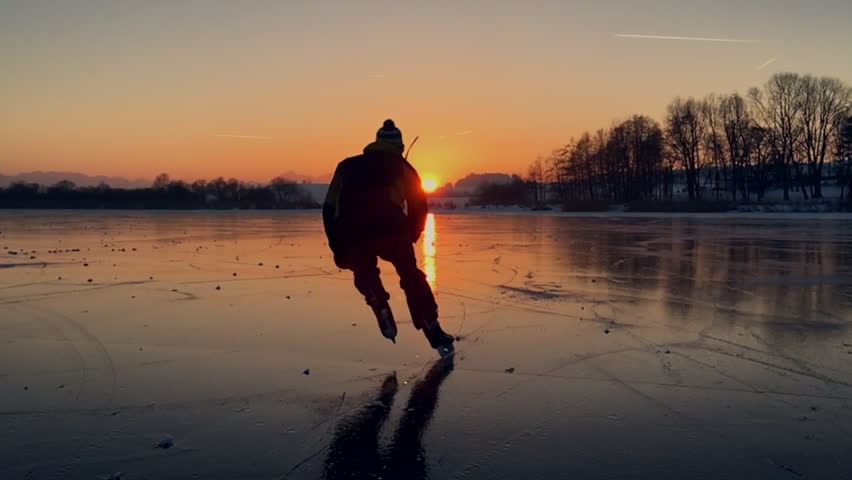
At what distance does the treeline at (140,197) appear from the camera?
9706 centimetres

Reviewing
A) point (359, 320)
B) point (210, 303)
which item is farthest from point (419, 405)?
point (210, 303)

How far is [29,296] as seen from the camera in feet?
26.5

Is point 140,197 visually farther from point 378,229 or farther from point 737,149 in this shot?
point 378,229

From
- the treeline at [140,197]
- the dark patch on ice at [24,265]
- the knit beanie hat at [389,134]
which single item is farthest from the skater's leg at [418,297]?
the treeline at [140,197]

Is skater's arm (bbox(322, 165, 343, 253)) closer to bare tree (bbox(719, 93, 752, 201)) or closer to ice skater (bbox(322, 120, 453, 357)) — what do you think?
ice skater (bbox(322, 120, 453, 357))

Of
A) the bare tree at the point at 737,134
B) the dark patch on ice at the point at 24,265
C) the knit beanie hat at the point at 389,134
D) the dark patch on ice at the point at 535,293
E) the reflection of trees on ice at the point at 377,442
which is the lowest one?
the dark patch on ice at the point at 535,293

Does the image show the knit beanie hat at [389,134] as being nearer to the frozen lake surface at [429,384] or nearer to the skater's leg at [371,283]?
the skater's leg at [371,283]

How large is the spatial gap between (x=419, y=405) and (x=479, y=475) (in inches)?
38.4

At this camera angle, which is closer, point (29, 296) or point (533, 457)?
point (533, 457)

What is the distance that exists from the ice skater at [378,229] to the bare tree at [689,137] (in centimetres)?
7367

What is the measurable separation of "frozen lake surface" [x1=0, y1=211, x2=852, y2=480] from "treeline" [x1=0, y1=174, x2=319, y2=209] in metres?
91.3

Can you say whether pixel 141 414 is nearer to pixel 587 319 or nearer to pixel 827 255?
pixel 587 319

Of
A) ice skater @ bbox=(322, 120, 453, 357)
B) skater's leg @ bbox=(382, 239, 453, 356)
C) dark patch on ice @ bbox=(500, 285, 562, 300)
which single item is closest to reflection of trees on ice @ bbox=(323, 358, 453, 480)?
skater's leg @ bbox=(382, 239, 453, 356)

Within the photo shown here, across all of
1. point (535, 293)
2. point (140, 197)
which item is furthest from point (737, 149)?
point (140, 197)
